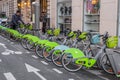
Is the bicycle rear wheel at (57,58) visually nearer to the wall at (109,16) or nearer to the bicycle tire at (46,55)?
the bicycle tire at (46,55)

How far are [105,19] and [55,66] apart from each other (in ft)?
18.1

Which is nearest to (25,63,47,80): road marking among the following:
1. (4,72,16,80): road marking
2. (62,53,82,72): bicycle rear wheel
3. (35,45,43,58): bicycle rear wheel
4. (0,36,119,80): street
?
(0,36,119,80): street

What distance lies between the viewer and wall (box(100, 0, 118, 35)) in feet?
43.0

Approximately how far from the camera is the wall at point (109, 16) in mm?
13109

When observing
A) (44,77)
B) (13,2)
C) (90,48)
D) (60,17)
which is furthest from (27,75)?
(13,2)

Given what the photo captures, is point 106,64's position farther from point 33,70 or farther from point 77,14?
point 77,14

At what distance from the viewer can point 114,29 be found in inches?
516

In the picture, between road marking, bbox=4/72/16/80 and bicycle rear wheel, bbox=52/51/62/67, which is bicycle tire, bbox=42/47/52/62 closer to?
bicycle rear wheel, bbox=52/51/62/67

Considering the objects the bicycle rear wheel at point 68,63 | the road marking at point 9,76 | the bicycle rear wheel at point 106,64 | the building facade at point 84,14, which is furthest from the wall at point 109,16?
the road marking at point 9,76

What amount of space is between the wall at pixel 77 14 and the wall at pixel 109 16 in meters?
2.26

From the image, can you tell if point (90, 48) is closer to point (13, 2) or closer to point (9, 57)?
point (9, 57)

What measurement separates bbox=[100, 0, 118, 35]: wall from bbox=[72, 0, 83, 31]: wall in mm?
2261

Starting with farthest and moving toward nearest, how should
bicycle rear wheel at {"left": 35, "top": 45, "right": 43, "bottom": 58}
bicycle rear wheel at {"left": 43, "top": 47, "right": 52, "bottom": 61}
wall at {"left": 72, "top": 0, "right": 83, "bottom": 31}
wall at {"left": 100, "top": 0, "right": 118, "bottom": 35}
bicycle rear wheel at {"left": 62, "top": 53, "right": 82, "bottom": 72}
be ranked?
wall at {"left": 72, "top": 0, "right": 83, "bottom": 31}, wall at {"left": 100, "top": 0, "right": 118, "bottom": 35}, bicycle rear wheel at {"left": 35, "top": 45, "right": 43, "bottom": 58}, bicycle rear wheel at {"left": 43, "top": 47, "right": 52, "bottom": 61}, bicycle rear wheel at {"left": 62, "top": 53, "right": 82, "bottom": 72}

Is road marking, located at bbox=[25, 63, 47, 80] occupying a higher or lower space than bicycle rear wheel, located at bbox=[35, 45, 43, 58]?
lower
